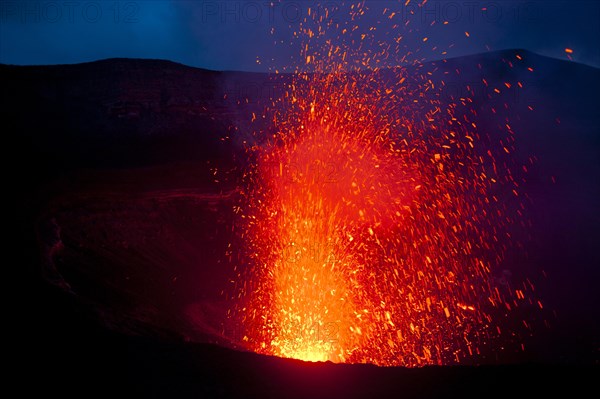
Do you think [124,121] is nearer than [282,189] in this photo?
No

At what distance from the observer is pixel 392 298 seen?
27.7 ft

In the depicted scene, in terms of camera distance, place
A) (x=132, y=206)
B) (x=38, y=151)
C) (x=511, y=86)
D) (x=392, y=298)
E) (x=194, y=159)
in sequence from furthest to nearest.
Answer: (x=511, y=86), (x=194, y=159), (x=38, y=151), (x=132, y=206), (x=392, y=298)

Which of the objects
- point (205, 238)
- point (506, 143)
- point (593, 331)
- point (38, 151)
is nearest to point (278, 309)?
point (205, 238)

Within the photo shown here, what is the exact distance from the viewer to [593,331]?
8039mm

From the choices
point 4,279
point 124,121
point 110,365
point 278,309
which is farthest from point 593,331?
point 124,121

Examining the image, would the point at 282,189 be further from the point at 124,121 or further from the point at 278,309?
the point at 124,121

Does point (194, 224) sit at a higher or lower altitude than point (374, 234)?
higher

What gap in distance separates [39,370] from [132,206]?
25.7ft

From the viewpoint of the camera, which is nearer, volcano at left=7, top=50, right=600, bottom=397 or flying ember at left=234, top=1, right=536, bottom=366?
volcano at left=7, top=50, right=600, bottom=397

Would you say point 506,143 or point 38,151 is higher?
point 506,143

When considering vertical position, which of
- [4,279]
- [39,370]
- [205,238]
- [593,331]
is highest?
[205,238]

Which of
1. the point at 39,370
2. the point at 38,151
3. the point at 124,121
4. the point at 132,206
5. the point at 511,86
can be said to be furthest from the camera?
the point at 511,86

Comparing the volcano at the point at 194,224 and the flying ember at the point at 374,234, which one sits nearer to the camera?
the volcano at the point at 194,224

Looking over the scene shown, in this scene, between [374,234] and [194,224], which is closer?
[374,234]
